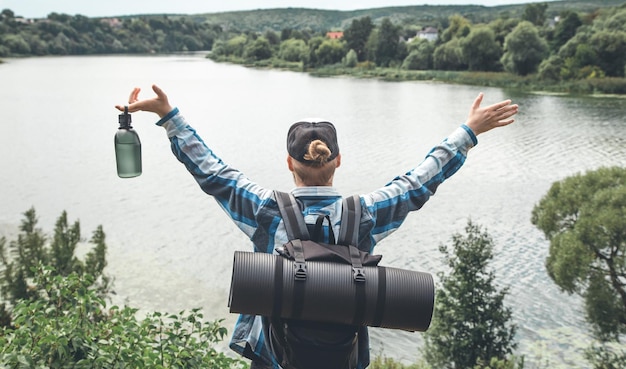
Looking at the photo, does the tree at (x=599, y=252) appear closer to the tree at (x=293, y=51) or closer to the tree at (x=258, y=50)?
the tree at (x=293, y=51)

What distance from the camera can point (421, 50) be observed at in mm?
61719

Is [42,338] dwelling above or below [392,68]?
above

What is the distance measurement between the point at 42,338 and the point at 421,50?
61811mm

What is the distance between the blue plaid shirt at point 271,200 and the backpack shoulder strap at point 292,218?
0.05 meters

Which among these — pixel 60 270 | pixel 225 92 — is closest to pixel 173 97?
pixel 225 92

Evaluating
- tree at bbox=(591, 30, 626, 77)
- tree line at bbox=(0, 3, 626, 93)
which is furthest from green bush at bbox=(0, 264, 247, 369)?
tree at bbox=(591, 30, 626, 77)

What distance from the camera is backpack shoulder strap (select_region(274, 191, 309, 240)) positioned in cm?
171

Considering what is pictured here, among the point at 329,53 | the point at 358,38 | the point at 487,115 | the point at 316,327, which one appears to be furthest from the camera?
the point at 358,38

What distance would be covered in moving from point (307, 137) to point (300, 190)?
0.51 feet

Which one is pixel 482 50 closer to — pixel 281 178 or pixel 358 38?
pixel 358 38

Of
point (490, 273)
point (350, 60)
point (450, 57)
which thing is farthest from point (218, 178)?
point (350, 60)

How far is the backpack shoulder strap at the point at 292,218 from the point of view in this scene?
1706 millimetres

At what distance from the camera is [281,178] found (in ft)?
65.5

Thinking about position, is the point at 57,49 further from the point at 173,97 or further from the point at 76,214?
the point at 76,214
